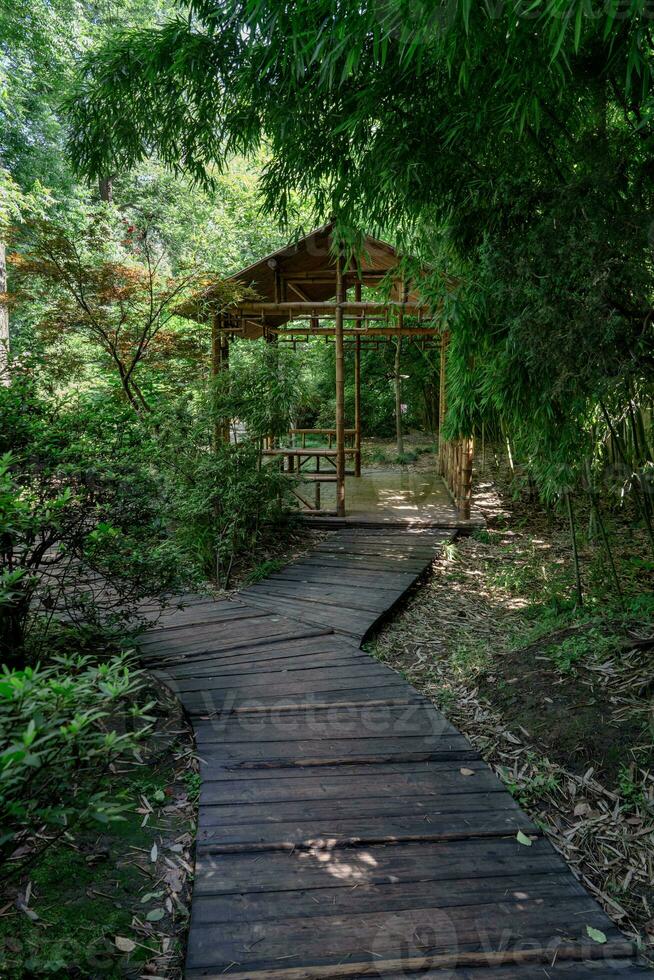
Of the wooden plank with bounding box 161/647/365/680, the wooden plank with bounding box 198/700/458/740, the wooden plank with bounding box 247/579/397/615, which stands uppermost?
the wooden plank with bounding box 247/579/397/615

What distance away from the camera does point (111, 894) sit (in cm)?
161

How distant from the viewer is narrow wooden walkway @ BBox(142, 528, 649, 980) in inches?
56.6

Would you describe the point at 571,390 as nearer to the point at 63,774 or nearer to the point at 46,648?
the point at 63,774

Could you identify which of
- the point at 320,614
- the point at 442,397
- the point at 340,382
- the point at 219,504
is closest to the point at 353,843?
the point at 320,614

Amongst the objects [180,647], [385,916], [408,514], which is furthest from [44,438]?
[408,514]

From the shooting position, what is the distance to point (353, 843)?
Result: 1804 mm

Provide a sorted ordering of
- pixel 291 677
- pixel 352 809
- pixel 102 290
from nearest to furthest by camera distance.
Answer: pixel 352 809 → pixel 291 677 → pixel 102 290

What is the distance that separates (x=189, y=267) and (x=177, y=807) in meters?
4.70

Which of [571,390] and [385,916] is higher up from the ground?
[571,390]

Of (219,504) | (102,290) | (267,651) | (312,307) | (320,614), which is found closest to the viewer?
(267,651)

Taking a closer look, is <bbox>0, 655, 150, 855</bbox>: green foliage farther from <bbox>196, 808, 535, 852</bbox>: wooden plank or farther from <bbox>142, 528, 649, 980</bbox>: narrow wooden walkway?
<bbox>196, 808, 535, 852</bbox>: wooden plank

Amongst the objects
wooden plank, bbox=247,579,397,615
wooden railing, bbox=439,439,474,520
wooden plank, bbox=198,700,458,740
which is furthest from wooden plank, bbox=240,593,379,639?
wooden railing, bbox=439,439,474,520

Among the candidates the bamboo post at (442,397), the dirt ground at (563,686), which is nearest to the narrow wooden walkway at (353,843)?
the dirt ground at (563,686)

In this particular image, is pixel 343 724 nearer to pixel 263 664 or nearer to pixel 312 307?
pixel 263 664
